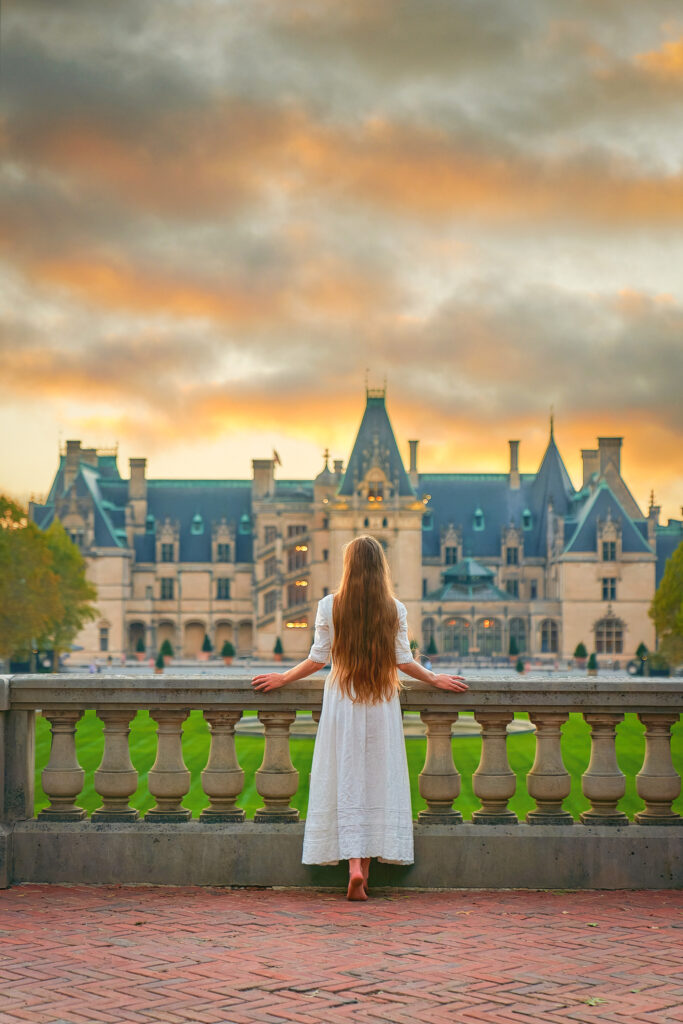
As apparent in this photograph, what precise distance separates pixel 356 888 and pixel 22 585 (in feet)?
150

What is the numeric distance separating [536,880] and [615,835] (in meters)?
0.55

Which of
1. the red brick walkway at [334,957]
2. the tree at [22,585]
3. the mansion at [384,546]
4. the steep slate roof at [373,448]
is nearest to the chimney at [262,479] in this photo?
the mansion at [384,546]

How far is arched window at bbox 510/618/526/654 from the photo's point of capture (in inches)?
3091

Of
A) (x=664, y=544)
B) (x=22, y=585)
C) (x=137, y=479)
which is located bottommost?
(x=22, y=585)

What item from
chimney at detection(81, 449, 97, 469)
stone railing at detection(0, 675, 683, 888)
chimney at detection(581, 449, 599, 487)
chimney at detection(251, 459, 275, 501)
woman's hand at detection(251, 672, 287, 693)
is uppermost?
chimney at detection(81, 449, 97, 469)

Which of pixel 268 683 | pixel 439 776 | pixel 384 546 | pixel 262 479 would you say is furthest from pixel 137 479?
pixel 439 776

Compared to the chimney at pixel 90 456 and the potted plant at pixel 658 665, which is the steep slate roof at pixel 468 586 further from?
the chimney at pixel 90 456

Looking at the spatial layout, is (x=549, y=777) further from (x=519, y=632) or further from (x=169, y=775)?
(x=519, y=632)

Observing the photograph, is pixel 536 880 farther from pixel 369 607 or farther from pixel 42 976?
→ pixel 42 976

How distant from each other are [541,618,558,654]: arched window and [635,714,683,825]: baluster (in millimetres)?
72807

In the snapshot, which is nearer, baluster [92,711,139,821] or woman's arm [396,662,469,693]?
woman's arm [396,662,469,693]

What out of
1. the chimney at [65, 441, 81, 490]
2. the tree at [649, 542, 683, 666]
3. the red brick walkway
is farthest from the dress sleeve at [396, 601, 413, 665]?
the chimney at [65, 441, 81, 490]

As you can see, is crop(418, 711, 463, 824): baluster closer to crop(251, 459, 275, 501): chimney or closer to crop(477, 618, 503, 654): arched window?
crop(477, 618, 503, 654): arched window

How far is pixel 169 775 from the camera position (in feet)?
23.7
